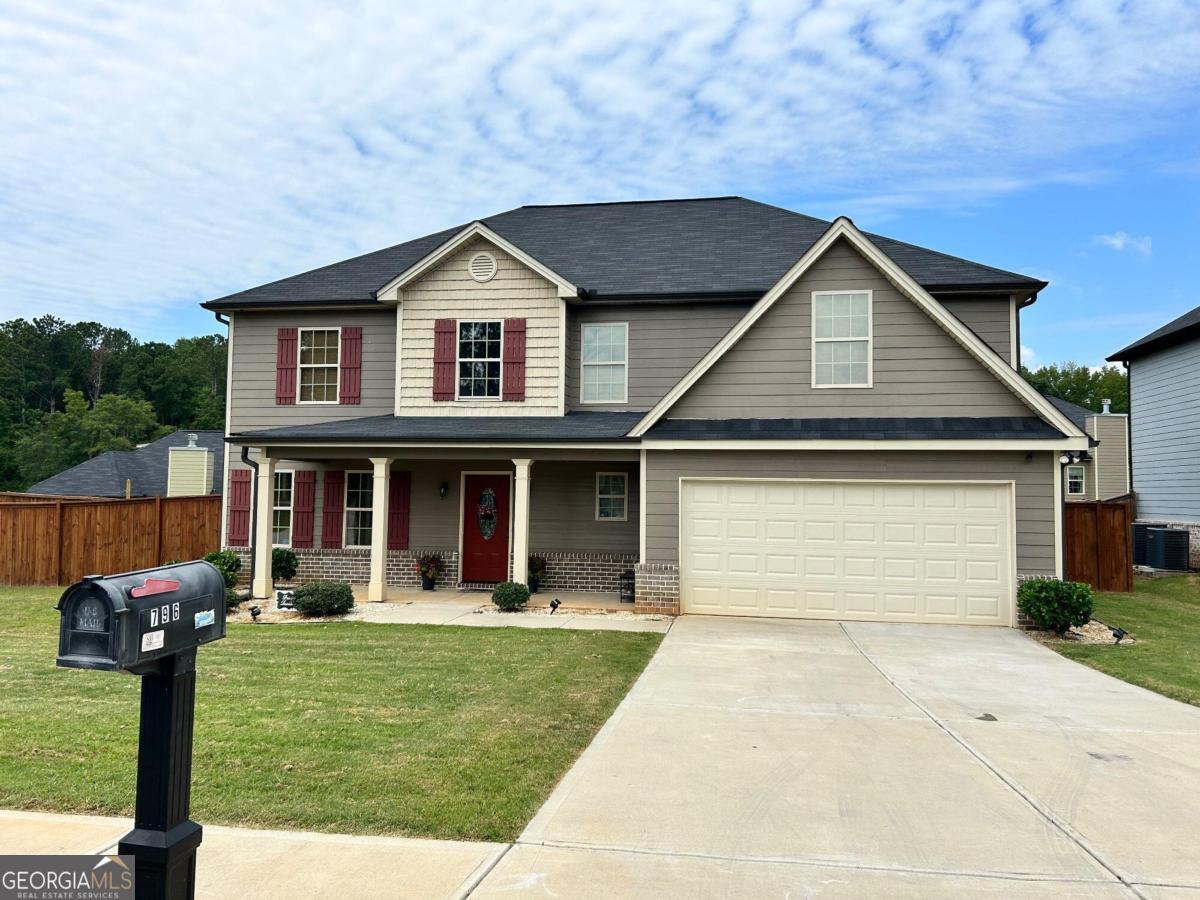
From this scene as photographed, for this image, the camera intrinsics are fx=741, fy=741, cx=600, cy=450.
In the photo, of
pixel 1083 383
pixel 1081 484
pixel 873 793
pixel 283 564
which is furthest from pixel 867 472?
pixel 1083 383

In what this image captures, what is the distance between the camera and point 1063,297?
39156 mm

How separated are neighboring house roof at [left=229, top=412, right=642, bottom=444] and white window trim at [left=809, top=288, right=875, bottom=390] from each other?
337cm

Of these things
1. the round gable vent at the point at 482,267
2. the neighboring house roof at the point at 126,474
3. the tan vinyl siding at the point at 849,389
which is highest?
the round gable vent at the point at 482,267

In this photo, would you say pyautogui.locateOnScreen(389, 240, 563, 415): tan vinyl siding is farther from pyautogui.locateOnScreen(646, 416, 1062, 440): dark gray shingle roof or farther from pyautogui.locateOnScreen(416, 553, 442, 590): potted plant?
pyautogui.locateOnScreen(646, 416, 1062, 440): dark gray shingle roof

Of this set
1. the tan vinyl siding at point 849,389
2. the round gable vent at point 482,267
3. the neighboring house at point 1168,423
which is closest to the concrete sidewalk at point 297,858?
the tan vinyl siding at point 849,389

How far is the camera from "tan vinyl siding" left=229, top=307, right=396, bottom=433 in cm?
1528

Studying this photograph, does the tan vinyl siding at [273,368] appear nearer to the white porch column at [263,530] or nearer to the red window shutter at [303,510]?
the red window shutter at [303,510]

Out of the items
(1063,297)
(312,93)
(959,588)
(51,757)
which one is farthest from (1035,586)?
(1063,297)

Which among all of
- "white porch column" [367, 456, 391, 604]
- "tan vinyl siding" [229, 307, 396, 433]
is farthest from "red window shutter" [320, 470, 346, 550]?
"white porch column" [367, 456, 391, 604]

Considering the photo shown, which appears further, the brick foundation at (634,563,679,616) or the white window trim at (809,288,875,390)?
the brick foundation at (634,563,679,616)

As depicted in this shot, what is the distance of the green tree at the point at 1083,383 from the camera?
198 feet

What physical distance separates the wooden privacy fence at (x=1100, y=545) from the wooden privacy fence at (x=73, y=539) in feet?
63.9

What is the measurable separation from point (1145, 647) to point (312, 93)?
53.1 feet

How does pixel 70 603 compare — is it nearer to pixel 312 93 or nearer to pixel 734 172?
pixel 312 93
